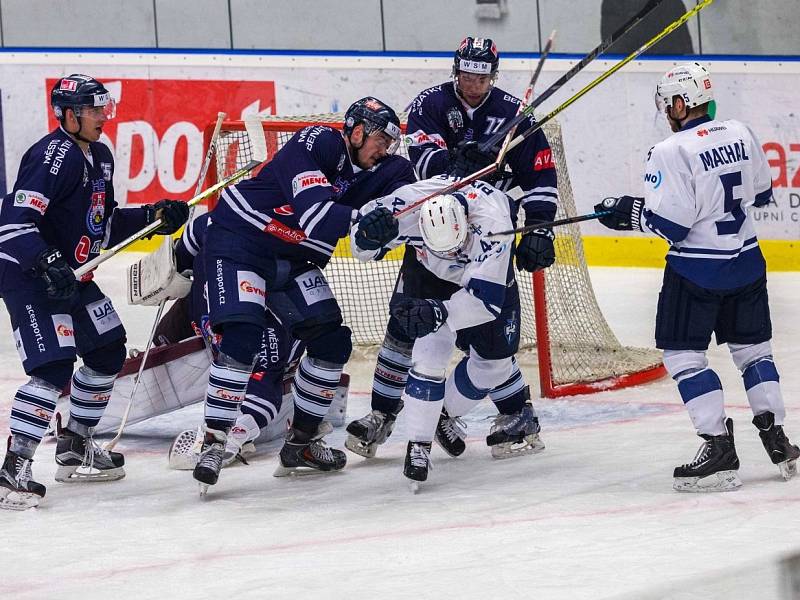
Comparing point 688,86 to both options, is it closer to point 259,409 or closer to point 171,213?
point 171,213

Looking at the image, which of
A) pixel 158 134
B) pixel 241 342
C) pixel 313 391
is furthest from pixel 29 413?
pixel 158 134

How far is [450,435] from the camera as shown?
14.7ft

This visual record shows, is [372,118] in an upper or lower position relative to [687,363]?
upper

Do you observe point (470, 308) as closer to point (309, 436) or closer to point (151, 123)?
point (309, 436)

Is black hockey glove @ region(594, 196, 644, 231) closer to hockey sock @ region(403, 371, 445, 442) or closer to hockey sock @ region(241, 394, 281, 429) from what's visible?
hockey sock @ region(403, 371, 445, 442)

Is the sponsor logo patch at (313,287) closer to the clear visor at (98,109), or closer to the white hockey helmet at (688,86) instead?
the clear visor at (98,109)

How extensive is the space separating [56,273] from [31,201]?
0.24 m

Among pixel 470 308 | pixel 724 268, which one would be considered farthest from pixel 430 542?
pixel 724 268

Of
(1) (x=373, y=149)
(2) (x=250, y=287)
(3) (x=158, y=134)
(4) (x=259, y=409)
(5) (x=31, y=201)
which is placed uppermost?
(3) (x=158, y=134)

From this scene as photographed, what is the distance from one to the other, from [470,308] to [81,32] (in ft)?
17.1

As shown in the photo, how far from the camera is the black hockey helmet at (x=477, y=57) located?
451cm

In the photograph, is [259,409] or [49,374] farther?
[259,409]

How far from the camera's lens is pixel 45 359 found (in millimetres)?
3949

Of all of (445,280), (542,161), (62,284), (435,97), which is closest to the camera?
(62,284)
